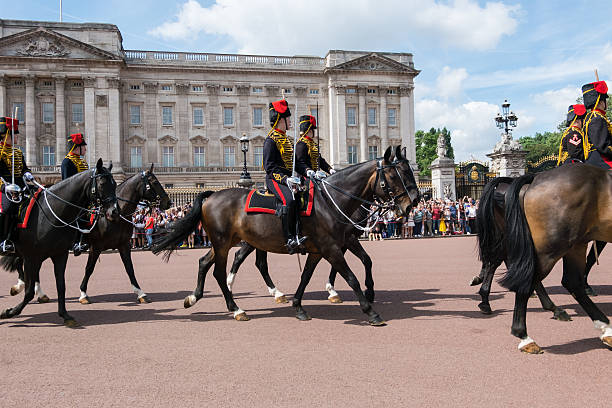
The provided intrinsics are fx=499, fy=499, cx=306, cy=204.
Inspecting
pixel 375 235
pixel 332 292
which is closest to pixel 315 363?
pixel 332 292

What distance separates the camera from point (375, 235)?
26.5 m

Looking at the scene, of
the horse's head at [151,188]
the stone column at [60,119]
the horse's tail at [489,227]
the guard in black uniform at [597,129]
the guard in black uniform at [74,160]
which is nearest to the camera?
the horse's tail at [489,227]

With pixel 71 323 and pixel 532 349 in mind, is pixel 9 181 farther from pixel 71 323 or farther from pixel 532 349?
pixel 532 349

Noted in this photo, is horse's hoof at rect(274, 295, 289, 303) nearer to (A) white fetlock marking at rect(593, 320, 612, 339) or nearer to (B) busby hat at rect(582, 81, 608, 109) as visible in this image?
(A) white fetlock marking at rect(593, 320, 612, 339)

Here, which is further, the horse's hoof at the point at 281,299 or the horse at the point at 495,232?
the horse's hoof at the point at 281,299

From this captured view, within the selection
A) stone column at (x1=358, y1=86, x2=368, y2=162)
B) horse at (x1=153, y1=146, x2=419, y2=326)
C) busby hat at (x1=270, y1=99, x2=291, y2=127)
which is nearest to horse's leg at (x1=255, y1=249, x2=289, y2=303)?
horse at (x1=153, y1=146, x2=419, y2=326)

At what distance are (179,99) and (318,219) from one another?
4740cm

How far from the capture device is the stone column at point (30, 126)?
47094mm

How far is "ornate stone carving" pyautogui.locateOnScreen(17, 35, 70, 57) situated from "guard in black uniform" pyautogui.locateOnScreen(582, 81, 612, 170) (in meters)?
50.2

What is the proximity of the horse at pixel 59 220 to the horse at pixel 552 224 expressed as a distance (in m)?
5.26

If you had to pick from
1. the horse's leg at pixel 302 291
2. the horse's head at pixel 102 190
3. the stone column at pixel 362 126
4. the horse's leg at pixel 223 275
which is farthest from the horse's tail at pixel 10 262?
the stone column at pixel 362 126

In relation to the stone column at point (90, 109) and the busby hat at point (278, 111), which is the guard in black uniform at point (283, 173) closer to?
the busby hat at point (278, 111)

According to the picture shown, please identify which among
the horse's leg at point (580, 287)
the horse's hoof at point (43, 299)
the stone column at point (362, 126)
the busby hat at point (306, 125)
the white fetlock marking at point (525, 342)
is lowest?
the horse's hoof at point (43, 299)

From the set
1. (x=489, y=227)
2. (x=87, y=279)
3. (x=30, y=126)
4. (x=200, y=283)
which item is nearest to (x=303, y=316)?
(x=200, y=283)
